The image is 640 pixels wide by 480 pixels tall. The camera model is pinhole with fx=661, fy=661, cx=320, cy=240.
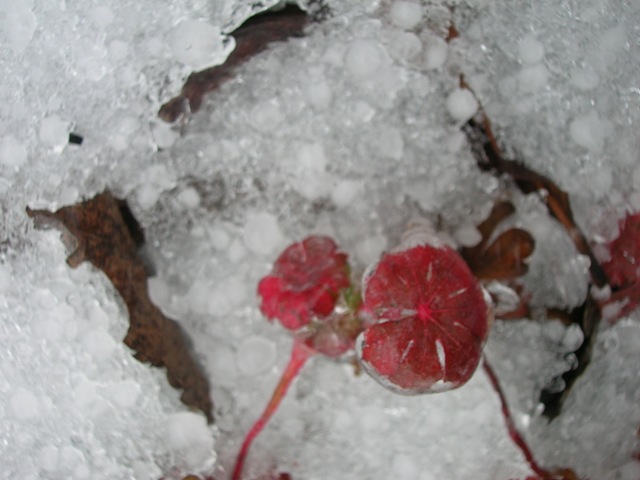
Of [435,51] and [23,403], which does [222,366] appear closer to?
[23,403]

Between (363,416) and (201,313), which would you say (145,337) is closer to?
(201,313)

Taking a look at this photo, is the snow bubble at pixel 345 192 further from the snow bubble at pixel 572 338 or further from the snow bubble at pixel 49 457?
the snow bubble at pixel 49 457

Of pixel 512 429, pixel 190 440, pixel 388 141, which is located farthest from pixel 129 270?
pixel 512 429

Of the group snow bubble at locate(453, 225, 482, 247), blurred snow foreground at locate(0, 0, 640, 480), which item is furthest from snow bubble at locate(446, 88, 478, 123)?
snow bubble at locate(453, 225, 482, 247)

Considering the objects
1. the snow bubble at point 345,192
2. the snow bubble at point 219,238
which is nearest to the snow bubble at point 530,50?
the snow bubble at point 345,192

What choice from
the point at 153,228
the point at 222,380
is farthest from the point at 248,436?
the point at 153,228

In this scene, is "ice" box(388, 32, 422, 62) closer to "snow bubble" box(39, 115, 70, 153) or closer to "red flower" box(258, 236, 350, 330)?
"red flower" box(258, 236, 350, 330)
